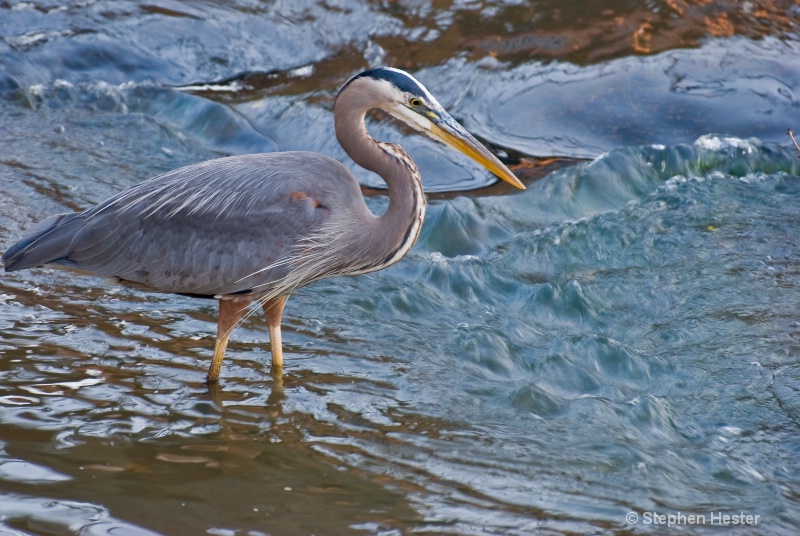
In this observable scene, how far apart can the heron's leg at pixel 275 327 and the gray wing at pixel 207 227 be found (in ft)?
0.70

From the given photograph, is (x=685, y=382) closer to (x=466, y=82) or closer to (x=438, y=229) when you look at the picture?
(x=438, y=229)

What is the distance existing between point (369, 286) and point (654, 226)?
226 centimetres

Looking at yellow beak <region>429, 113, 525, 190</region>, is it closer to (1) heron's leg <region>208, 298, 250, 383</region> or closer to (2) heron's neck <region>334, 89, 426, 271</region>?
(2) heron's neck <region>334, 89, 426, 271</region>

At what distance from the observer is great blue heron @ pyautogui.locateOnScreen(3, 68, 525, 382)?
17.6 feet

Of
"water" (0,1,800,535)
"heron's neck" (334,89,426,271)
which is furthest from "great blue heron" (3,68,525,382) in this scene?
"water" (0,1,800,535)

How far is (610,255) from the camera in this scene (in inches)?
287

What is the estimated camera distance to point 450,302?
6793 millimetres

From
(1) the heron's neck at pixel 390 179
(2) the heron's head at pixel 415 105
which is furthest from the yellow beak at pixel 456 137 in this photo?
(1) the heron's neck at pixel 390 179

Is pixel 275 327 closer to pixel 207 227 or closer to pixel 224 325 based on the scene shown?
pixel 224 325

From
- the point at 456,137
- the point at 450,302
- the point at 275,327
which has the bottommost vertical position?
the point at 450,302

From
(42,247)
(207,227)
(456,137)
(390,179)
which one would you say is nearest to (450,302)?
(390,179)

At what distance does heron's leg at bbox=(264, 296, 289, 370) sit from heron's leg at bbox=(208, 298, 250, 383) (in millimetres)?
141

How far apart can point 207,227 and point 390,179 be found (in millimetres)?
1042

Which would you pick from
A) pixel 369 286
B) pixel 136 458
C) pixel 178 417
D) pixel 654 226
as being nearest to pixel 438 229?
pixel 369 286
